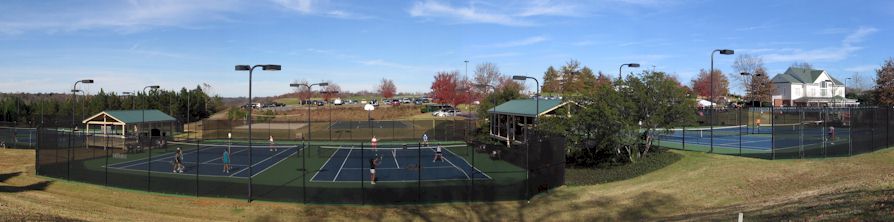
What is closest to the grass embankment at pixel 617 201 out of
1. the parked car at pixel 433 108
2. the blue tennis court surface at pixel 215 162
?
the blue tennis court surface at pixel 215 162

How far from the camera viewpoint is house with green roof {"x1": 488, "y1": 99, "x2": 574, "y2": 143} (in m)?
38.0

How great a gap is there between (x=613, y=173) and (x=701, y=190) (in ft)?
19.5

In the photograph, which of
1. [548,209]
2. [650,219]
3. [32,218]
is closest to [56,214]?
[32,218]

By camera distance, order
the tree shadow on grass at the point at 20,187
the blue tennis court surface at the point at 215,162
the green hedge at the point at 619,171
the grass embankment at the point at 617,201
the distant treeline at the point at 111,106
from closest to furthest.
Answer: the grass embankment at the point at 617,201 < the tree shadow on grass at the point at 20,187 < the green hedge at the point at 619,171 < the blue tennis court surface at the point at 215,162 < the distant treeline at the point at 111,106

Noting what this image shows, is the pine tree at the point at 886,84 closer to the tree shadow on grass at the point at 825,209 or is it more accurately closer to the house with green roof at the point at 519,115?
the house with green roof at the point at 519,115

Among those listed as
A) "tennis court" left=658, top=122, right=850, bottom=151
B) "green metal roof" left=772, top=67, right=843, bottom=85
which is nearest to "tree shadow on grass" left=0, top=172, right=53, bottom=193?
"tennis court" left=658, top=122, right=850, bottom=151

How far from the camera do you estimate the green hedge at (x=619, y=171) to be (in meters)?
26.7

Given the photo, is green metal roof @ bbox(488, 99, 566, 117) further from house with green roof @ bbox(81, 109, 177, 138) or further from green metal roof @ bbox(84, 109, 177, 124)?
green metal roof @ bbox(84, 109, 177, 124)

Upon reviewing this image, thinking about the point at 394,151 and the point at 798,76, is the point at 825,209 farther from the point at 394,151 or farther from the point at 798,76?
the point at 798,76

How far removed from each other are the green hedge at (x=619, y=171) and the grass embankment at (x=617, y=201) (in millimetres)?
1051

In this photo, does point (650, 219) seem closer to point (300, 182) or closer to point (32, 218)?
point (300, 182)

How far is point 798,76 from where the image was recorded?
359 ft

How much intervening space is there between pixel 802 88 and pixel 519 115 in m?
93.5

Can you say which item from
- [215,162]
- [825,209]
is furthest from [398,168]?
[825,209]
